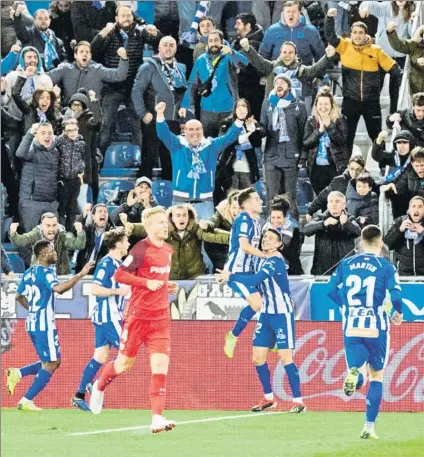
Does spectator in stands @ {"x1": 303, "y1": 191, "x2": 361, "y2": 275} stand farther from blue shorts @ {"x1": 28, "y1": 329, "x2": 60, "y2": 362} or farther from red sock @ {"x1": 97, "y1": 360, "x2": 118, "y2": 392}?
red sock @ {"x1": 97, "y1": 360, "x2": 118, "y2": 392}

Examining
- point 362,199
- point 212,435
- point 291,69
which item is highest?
point 291,69

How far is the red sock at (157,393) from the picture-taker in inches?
384

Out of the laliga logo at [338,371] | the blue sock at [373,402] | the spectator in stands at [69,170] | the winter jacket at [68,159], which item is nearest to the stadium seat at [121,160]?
the spectator in stands at [69,170]

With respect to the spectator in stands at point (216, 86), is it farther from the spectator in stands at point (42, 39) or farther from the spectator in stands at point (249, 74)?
the spectator in stands at point (42, 39)

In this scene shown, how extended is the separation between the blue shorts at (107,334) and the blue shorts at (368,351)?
3050mm

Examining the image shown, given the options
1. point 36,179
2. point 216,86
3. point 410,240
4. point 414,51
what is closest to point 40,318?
point 36,179

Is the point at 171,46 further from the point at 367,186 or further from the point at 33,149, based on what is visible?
the point at 367,186

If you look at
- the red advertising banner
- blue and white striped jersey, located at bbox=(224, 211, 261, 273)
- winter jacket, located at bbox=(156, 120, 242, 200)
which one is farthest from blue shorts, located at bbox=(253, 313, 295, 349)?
winter jacket, located at bbox=(156, 120, 242, 200)

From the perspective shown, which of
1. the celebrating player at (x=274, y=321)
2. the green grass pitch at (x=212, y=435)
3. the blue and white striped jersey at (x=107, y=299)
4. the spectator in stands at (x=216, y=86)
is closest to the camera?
the green grass pitch at (x=212, y=435)

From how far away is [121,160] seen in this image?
16.5 metres

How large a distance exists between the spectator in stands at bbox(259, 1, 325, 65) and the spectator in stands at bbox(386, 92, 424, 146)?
4.99 ft

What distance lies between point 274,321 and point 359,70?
466 cm

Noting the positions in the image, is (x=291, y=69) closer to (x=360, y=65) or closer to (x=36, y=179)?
(x=360, y=65)

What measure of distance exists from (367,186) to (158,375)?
5487 millimetres
